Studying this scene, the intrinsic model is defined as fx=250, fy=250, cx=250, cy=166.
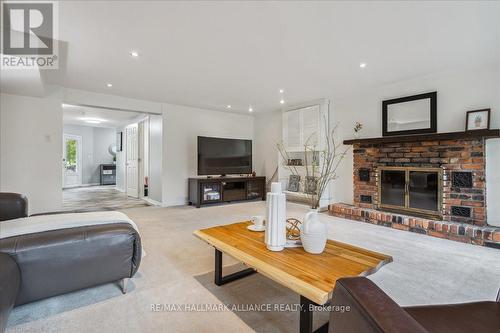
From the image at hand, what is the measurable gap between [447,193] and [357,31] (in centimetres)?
251

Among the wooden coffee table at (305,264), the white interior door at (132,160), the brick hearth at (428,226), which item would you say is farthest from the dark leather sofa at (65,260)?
the white interior door at (132,160)

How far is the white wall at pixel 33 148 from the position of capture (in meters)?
3.78

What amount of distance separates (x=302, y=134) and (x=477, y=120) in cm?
276

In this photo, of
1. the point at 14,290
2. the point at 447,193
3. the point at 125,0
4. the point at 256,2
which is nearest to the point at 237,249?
the point at 14,290

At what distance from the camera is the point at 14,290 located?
A: 1319 millimetres

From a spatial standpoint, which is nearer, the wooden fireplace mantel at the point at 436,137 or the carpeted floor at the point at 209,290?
the carpeted floor at the point at 209,290

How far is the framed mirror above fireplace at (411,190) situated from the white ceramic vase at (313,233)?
2.88 m

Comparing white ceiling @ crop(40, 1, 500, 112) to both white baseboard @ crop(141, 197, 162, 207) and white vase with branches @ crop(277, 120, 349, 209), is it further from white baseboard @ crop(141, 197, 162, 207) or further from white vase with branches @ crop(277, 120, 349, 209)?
white baseboard @ crop(141, 197, 162, 207)

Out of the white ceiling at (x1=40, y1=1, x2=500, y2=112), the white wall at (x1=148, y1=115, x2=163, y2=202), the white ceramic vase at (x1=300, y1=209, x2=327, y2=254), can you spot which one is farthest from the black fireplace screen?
the white wall at (x1=148, y1=115, x2=163, y2=202)

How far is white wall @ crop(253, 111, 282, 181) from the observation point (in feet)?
20.1

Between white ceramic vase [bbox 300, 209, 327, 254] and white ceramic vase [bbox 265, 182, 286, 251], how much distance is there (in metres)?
0.13

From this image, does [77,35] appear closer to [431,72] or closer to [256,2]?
[256,2]

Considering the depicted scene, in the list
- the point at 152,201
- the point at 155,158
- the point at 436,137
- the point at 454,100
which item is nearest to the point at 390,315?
the point at 436,137

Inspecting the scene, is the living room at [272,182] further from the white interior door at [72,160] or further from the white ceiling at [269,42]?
the white interior door at [72,160]
